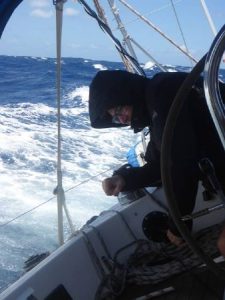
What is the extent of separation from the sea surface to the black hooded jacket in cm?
83

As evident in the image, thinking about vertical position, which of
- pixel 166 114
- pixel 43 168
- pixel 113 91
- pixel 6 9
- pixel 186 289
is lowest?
pixel 186 289

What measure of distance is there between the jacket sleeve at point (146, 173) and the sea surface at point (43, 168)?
598 millimetres

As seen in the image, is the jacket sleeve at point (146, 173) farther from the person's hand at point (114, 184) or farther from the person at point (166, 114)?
the person at point (166, 114)

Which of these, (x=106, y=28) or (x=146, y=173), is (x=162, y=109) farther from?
(x=106, y=28)

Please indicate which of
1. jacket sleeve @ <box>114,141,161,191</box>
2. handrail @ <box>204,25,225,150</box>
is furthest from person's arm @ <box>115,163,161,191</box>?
handrail @ <box>204,25,225,150</box>

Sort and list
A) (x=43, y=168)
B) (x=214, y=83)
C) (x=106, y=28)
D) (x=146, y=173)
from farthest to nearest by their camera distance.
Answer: (x=43, y=168) < (x=106, y=28) < (x=146, y=173) < (x=214, y=83)

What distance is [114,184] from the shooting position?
5.49 ft

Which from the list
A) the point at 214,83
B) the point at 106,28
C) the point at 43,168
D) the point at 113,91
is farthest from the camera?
the point at 43,168

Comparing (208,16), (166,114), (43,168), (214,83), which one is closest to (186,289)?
(166,114)

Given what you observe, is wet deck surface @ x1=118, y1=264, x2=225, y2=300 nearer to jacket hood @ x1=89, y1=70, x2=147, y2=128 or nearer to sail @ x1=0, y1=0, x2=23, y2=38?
jacket hood @ x1=89, y1=70, x2=147, y2=128

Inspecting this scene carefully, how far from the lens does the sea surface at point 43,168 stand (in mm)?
3664

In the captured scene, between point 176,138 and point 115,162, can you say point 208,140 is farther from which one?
point 115,162

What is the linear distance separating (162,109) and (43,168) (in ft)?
14.5

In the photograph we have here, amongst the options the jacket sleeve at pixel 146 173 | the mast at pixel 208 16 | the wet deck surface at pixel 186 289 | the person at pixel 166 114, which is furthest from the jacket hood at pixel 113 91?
the mast at pixel 208 16
